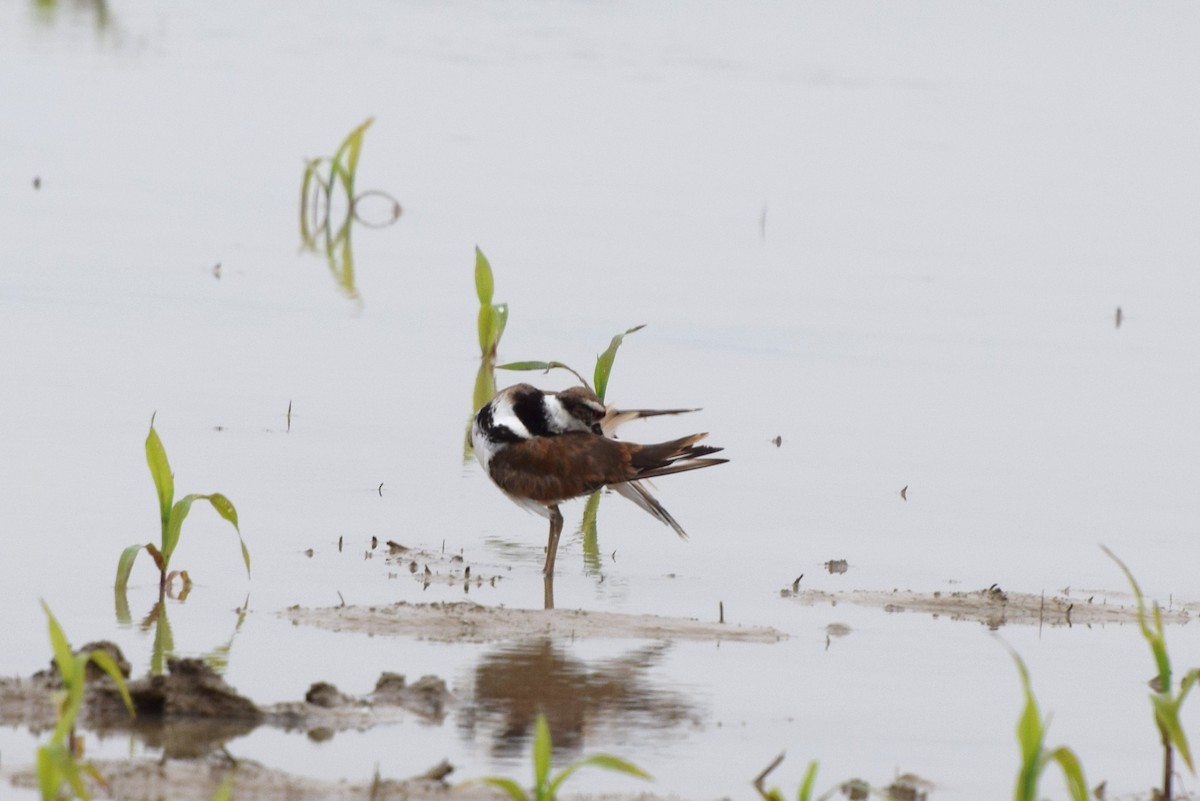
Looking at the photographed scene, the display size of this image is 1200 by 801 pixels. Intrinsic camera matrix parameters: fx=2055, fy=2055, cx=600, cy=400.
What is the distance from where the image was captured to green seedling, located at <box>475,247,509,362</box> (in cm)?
1013

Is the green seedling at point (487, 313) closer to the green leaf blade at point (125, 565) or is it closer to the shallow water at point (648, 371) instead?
the shallow water at point (648, 371)

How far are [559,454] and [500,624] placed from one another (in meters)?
1.06

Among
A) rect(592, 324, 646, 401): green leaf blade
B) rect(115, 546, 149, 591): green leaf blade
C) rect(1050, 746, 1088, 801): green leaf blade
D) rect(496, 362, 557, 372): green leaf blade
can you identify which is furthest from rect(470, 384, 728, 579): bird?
rect(1050, 746, 1088, 801): green leaf blade

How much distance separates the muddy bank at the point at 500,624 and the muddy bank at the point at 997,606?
1.92 feet

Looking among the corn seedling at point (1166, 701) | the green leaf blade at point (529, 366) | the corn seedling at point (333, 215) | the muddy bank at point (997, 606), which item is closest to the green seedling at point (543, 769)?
the corn seedling at point (1166, 701)

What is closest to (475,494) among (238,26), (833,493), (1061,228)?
(833,493)

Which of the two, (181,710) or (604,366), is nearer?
(181,710)

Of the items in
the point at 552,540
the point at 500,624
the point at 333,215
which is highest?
the point at 333,215

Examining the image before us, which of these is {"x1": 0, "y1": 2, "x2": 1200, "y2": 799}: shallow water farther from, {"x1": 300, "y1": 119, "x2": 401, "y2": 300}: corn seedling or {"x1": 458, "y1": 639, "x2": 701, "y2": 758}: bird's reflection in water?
{"x1": 300, "y1": 119, "x2": 401, "y2": 300}: corn seedling

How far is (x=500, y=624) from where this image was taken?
6.43 metres

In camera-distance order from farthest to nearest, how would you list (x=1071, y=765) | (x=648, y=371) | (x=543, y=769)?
(x=648, y=371) < (x=1071, y=765) < (x=543, y=769)

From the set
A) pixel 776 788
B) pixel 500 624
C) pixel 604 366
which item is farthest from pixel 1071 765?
pixel 604 366

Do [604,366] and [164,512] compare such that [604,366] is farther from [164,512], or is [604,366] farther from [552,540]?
[164,512]

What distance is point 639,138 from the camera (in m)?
19.0
